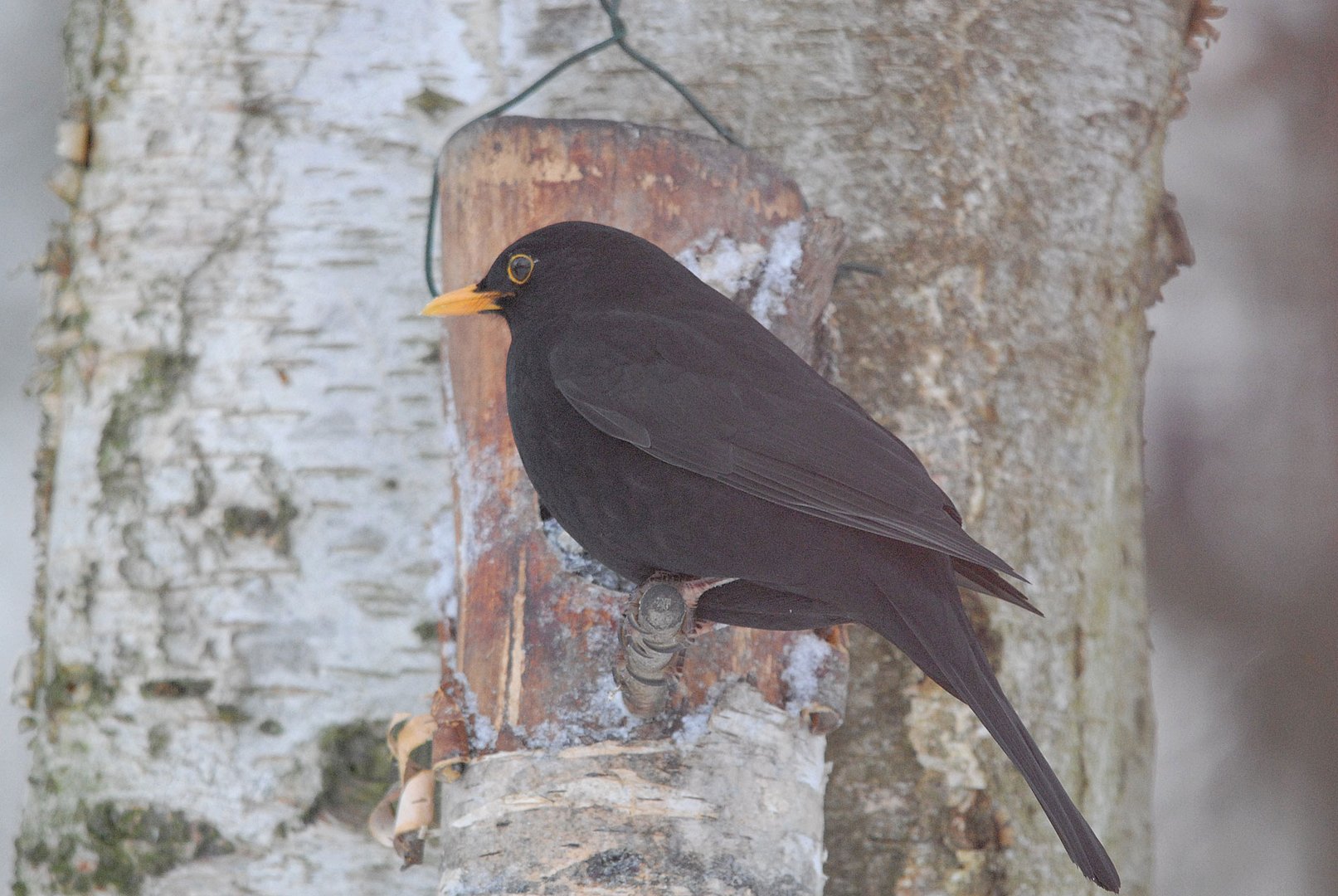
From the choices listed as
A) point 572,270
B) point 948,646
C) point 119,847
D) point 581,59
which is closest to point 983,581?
point 948,646

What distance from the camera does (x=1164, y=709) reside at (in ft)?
17.9

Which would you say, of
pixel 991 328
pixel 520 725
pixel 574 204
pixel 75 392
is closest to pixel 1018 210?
pixel 991 328

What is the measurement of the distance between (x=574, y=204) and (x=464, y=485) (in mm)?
572

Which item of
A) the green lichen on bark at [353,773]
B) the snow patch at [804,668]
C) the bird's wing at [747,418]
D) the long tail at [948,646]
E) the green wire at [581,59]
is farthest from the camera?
the green lichen on bark at [353,773]

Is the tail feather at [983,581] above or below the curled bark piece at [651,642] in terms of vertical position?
above

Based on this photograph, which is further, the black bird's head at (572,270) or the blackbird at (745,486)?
the black bird's head at (572,270)

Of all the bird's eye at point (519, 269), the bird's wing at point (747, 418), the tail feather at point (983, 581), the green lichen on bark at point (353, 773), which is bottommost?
the green lichen on bark at point (353, 773)

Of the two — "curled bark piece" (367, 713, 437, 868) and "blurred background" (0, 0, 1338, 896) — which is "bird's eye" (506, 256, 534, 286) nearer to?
"curled bark piece" (367, 713, 437, 868)

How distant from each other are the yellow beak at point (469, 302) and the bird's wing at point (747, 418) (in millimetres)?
208

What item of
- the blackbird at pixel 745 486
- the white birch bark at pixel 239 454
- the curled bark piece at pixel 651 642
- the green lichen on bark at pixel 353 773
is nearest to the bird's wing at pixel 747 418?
the blackbird at pixel 745 486

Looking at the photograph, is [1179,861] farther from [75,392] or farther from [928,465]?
[75,392]

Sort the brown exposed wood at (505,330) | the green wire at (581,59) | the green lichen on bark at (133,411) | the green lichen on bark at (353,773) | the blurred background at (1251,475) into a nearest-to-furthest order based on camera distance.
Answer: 1. the brown exposed wood at (505,330)
2. the green wire at (581,59)
3. the green lichen on bark at (353,773)
4. the green lichen on bark at (133,411)
5. the blurred background at (1251,475)

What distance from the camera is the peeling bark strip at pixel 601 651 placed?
8.42ft

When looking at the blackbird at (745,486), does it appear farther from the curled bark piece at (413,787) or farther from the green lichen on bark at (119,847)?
the green lichen on bark at (119,847)
